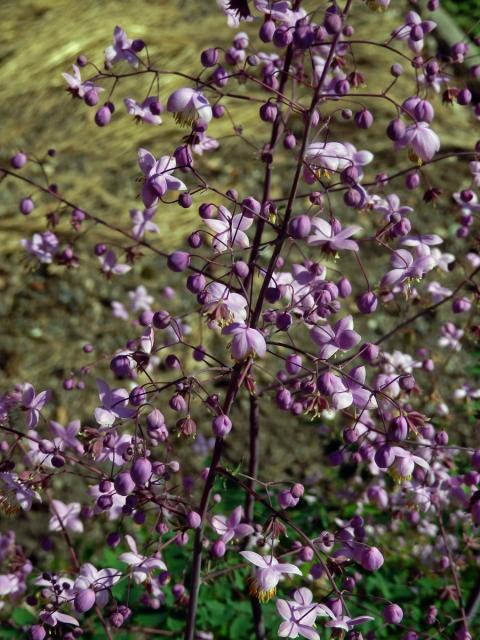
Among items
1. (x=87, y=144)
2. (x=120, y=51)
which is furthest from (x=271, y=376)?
(x=87, y=144)

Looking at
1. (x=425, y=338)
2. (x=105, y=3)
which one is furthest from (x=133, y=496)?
(x=105, y=3)

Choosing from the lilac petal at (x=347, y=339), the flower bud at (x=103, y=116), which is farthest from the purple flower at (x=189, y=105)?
the lilac petal at (x=347, y=339)

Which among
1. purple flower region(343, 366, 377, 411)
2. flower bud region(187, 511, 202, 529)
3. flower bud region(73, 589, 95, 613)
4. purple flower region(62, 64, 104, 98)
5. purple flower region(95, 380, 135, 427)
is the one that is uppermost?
purple flower region(62, 64, 104, 98)

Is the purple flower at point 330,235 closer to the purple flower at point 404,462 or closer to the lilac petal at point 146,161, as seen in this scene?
the lilac petal at point 146,161

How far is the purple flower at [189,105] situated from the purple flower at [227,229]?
0.17m

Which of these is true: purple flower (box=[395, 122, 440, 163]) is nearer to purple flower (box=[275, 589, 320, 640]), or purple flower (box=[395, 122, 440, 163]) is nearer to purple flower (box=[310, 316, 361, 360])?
purple flower (box=[310, 316, 361, 360])

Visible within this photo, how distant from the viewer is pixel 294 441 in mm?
3803

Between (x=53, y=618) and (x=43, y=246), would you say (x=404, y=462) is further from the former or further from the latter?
(x=43, y=246)

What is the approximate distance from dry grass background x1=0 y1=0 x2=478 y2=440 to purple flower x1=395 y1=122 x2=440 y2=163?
9.34 feet

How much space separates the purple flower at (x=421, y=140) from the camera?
4.58 feet

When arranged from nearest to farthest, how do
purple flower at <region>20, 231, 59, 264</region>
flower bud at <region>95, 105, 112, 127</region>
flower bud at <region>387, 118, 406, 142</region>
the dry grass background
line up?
flower bud at <region>387, 118, 406, 142</region>
flower bud at <region>95, 105, 112, 127</region>
purple flower at <region>20, 231, 59, 264</region>
the dry grass background

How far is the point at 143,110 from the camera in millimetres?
1782

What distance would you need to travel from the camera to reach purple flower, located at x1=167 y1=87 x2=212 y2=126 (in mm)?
1395

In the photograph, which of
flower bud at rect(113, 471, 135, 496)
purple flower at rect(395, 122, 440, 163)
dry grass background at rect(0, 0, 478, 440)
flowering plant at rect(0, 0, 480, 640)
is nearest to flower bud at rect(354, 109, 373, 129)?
flowering plant at rect(0, 0, 480, 640)
